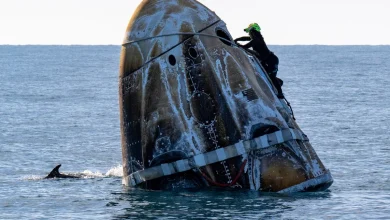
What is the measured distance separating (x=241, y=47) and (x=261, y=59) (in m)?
1.11

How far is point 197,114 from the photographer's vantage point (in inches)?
920

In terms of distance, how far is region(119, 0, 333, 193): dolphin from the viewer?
23.2m

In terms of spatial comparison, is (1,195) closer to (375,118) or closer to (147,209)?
(147,209)

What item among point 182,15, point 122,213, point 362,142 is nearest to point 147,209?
point 122,213

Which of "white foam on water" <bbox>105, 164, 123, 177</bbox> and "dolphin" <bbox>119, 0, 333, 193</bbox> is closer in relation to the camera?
"dolphin" <bbox>119, 0, 333, 193</bbox>

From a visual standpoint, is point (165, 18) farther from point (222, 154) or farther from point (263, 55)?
point (222, 154)

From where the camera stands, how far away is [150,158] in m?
23.6

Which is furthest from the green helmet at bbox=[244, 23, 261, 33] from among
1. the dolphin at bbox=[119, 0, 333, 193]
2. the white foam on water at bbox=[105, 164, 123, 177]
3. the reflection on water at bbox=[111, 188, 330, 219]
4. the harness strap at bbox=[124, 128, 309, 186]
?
the white foam on water at bbox=[105, 164, 123, 177]

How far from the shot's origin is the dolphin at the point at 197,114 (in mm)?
23219

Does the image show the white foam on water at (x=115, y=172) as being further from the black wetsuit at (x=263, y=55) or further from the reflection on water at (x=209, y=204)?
the black wetsuit at (x=263, y=55)

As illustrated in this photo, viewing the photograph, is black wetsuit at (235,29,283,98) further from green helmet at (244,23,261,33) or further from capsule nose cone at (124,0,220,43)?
capsule nose cone at (124,0,220,43)

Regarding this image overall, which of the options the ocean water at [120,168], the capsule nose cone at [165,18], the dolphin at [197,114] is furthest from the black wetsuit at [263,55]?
the ocean water at [120,168]

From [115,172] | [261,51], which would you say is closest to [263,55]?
[261,51]

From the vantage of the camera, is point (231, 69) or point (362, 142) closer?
point (231, 69)
